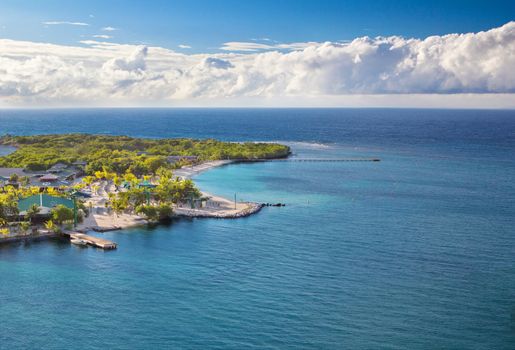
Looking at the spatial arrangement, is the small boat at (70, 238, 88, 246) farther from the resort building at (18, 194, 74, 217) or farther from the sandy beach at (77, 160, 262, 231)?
the resort building at (18, 194, 74, 217)

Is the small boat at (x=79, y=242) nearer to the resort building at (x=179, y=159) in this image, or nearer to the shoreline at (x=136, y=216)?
the shoreline at (x=136, y=216)

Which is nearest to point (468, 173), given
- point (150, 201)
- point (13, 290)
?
point (150, 201)

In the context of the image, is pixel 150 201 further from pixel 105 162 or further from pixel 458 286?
pixel 458 286

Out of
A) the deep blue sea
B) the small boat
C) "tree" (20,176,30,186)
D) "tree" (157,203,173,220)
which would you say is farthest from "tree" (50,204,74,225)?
"tree" (20,176,30,186)

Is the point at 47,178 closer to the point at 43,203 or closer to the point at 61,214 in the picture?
the point at 43,203

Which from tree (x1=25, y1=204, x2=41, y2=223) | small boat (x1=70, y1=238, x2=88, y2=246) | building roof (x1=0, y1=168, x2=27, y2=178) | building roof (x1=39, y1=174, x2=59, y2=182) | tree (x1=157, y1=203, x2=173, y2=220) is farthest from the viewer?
building roof (x1=0, y1=168, x2=27, y2=178)

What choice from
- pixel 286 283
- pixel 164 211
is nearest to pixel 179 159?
pixel 164 211
